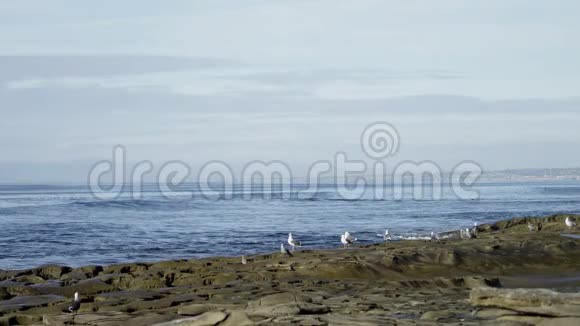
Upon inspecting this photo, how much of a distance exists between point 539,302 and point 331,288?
5.63 metres

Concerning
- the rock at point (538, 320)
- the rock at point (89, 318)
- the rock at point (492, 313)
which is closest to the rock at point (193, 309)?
the rock at point (89, 318)

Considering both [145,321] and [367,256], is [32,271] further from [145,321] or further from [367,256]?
[145,321]

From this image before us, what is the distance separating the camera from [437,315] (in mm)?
10383

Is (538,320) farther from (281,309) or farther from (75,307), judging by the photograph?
(75,307)

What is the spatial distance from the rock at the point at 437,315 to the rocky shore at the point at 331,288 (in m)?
0.01

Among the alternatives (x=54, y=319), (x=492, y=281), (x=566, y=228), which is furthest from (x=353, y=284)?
(x=566, y=228)

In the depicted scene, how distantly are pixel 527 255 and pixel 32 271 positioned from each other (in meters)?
10.4

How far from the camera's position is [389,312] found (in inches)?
432

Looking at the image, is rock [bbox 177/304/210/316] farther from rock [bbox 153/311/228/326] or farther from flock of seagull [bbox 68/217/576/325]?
rock [bbox 153/311/228/326]

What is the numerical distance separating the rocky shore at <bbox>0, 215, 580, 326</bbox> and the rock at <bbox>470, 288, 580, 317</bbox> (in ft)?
0.03

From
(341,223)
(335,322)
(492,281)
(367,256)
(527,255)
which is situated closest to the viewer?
(335,322)

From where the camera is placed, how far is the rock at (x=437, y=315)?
1022 cm

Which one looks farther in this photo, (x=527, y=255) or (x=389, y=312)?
(x=527, y=255)

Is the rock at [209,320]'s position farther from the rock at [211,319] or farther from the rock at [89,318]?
the rock at [89,318]
